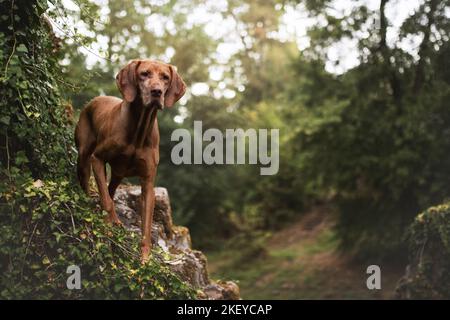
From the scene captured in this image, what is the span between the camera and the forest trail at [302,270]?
17609 mm

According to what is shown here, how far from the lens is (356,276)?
60.1 ft

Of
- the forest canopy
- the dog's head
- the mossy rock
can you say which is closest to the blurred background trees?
the forest canopy

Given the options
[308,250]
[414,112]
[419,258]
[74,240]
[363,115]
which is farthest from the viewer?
[308,250]

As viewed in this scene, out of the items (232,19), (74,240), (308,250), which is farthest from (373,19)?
(232,19)

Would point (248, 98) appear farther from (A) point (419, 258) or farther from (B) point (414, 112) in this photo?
(A) point (419, 258)

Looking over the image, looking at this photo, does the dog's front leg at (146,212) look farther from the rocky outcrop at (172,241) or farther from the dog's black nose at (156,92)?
the rocky outcrop at (172,241)

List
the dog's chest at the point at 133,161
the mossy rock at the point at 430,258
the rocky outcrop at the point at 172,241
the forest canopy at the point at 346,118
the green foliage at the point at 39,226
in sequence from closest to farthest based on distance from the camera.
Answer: the green foliage at the point at 39,226, the dog's chest at the point at 133,161, the rocky outcrop at the point at 172,241, the mossy rock at the point at 430,258, the forest canopy at the point at 346,118

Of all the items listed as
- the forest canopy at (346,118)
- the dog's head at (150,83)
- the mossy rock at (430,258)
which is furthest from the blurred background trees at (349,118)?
the dog's head at (150,83)

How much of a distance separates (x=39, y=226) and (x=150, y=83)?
178 cm

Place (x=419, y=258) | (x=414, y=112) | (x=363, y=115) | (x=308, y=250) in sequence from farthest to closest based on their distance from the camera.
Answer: (x=308, y=250), (x=363, y=115), (x=414, y=112), (x=419, y=258)

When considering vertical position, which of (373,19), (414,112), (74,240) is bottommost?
(74,240)

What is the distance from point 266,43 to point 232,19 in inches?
114

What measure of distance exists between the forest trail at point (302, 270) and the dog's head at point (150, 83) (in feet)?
38.2

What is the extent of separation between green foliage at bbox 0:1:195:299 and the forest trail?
36.8ft
